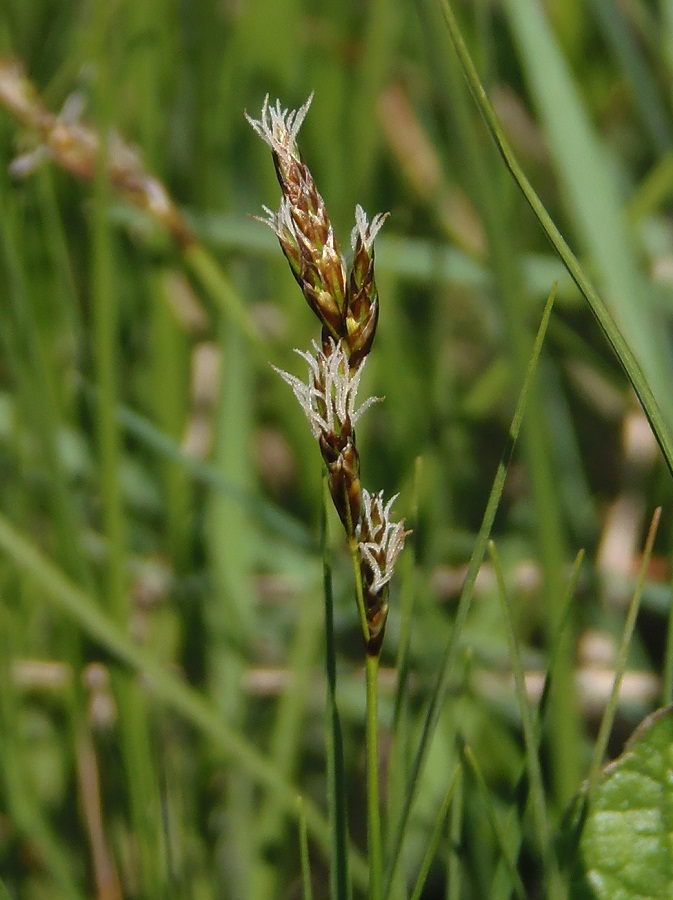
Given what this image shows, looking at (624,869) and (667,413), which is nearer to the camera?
(624,869)

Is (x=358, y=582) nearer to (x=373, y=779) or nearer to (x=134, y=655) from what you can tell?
(x=373, y=779)

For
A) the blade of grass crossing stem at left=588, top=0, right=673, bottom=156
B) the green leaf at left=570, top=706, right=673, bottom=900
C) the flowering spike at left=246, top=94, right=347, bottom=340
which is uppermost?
the blade of grass crossing stem at left=588, top=0, right=673, bottom=156

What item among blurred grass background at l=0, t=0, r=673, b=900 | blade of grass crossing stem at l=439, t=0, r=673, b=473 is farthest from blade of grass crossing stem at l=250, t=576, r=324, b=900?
blade of grass crossing stem at l=439, t=0, r=673, b=473


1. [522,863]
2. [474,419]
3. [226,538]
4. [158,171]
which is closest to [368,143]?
[158,171]

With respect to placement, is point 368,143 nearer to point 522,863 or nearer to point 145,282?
point 145,282

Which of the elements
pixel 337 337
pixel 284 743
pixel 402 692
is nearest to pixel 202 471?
pixel 284 743

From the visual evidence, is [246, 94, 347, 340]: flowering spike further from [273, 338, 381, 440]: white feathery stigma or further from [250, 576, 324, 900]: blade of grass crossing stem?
[250, 576, 324, 900]: blade of grass crossing stem

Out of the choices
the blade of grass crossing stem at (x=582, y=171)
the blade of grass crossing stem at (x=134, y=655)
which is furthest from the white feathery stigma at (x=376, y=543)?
the blade of grass crossing stem at (x=582, y=171)
